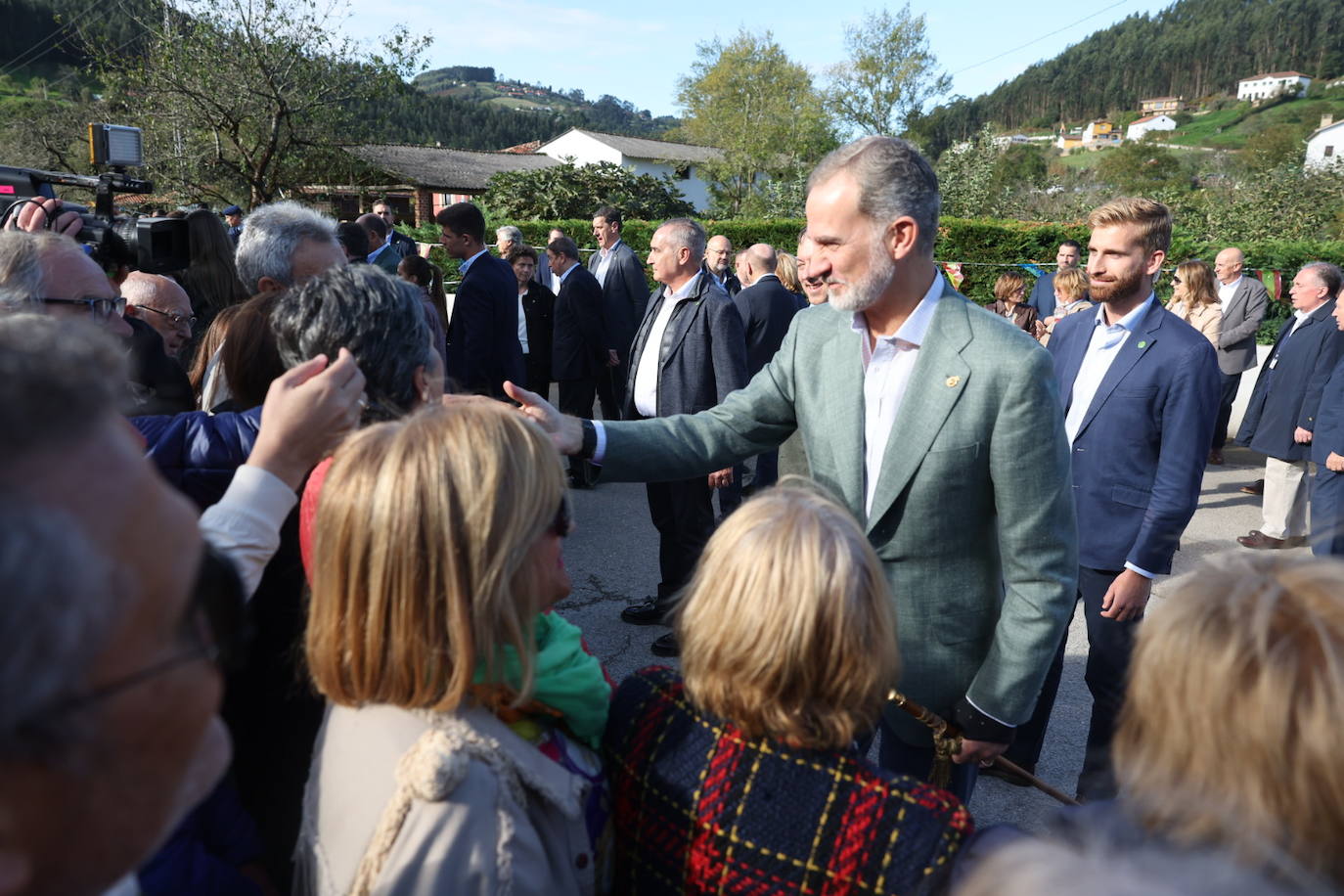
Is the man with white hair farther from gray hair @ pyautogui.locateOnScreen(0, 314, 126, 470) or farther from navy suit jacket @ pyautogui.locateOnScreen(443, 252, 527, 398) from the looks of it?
gray hair @ pyautogui.locateOnScreen(0, 314, 126, 470)

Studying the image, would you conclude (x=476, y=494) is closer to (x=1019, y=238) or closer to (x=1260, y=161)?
(x=1019, y=238)

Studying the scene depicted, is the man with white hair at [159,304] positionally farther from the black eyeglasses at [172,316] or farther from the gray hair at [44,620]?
the gray hair at [44,620]

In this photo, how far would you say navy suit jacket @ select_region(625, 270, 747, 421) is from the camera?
4.71 meters

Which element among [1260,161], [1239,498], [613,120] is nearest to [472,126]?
[613,120]

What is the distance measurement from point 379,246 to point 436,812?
6757mm

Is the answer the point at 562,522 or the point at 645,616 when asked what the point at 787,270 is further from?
the point at 562,522

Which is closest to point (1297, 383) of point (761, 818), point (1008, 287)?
point (1008, 287)

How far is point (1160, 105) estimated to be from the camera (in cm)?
11325

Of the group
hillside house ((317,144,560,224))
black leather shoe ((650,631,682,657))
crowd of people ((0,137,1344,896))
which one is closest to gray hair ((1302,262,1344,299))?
crowd of people ((0,137,1344,896))

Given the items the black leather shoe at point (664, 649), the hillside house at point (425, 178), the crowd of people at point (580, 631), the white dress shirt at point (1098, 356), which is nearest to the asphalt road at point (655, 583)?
the black leather shoe at point (664, 649)

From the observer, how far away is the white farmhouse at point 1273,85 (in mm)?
98750

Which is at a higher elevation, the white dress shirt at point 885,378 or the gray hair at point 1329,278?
the gray hair at point 1329,278

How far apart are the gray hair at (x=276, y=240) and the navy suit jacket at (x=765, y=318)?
346 cm

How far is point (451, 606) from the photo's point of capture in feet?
4.12
